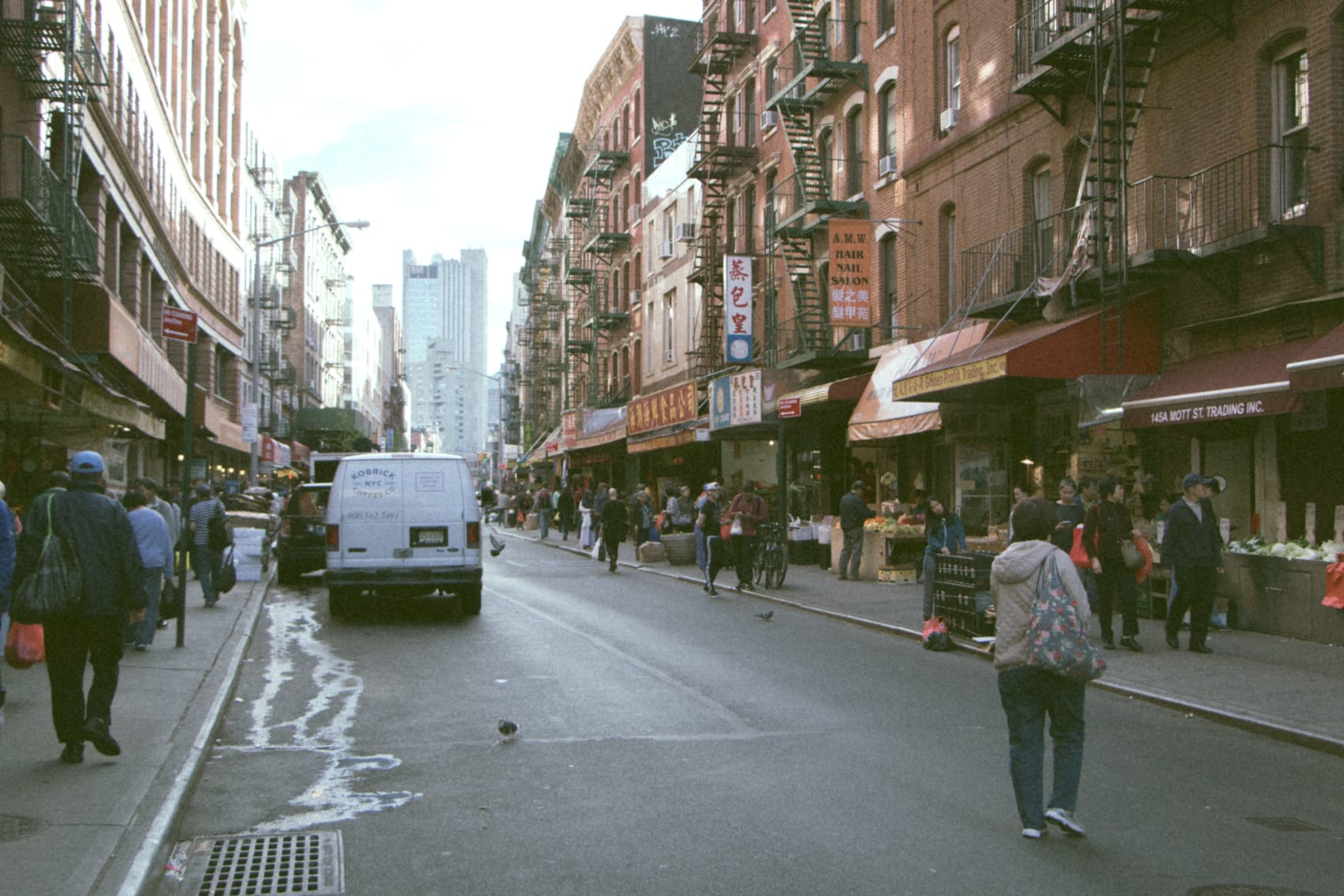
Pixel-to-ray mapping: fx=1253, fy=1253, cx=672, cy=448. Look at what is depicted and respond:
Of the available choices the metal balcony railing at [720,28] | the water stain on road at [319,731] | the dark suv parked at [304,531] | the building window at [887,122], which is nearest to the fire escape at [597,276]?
the metal balcony railing at [720,28]

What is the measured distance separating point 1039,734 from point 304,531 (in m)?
17.9

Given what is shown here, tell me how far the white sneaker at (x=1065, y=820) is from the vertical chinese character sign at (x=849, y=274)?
18.8 metres

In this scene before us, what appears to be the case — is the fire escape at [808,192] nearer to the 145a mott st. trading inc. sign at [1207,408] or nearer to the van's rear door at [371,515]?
the 145a mott st. trading inc. sign at [1207,408]

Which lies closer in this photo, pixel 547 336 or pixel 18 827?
pixel 18 827

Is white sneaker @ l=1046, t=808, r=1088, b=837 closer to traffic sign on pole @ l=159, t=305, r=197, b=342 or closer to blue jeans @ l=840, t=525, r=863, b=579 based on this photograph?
traffic sign on pole @ l=159, t=305, r=197, b=342

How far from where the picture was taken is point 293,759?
25.9ft

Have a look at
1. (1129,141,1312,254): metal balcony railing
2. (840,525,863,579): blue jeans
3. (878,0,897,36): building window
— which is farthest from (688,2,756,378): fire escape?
(1129,141,1312,254): metal balcony railing

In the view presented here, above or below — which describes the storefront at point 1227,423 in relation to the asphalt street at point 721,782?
above

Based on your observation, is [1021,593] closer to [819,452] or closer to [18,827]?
[18,827]

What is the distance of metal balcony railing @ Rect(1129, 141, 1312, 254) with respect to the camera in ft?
47.2

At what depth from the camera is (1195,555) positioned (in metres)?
12.3

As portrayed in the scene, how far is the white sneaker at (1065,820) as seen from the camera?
599cm

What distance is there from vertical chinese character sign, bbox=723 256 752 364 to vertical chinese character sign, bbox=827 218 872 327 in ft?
23.2

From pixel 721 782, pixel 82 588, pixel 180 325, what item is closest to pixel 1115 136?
pixel 180 325
